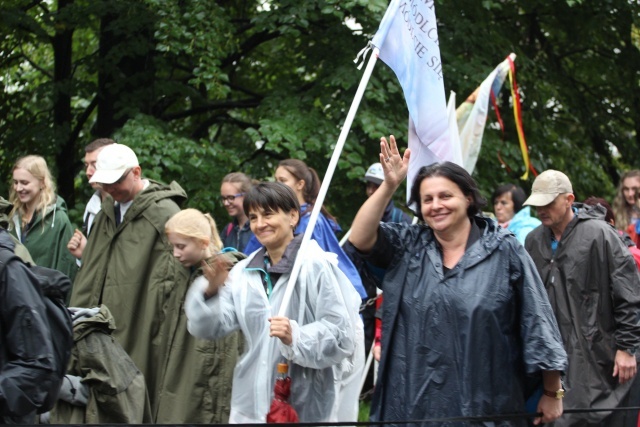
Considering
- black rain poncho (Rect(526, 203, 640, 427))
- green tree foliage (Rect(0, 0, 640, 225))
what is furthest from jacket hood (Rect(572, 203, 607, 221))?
green tree foliage (Rect(0, 0, 640, 225))

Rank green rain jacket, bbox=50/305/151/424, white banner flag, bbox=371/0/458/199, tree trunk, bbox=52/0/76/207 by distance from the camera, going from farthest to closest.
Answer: tree trunk, bbox=52/0/76/207 < white banner flag, bbox=371/0/458/199 < green rain jacket, bbox=50/305/151/424

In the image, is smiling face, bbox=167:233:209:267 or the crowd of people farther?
smiling face, bbox=167:233:209:267

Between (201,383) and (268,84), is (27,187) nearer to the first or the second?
(201,383)

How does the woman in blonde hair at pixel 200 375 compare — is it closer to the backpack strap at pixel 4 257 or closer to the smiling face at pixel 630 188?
the backpack strap at pixel 4 257

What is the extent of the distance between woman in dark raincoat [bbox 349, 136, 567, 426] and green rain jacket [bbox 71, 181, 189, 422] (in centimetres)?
218

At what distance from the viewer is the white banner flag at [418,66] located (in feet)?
17.5

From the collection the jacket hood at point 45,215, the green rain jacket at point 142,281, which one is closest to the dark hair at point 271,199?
the green rain jacket at point 142,281

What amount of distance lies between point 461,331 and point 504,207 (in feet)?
18.9

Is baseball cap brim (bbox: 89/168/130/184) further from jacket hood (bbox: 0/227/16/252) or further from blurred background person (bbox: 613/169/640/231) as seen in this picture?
blurred background person (bbox: 613/169/640/231)

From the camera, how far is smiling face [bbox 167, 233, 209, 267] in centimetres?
580

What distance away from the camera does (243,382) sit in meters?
4.83

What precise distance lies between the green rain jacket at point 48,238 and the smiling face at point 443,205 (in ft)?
12.7

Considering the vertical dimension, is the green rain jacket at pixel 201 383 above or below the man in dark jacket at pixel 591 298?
below

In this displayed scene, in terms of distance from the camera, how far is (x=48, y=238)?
757 centimetres
